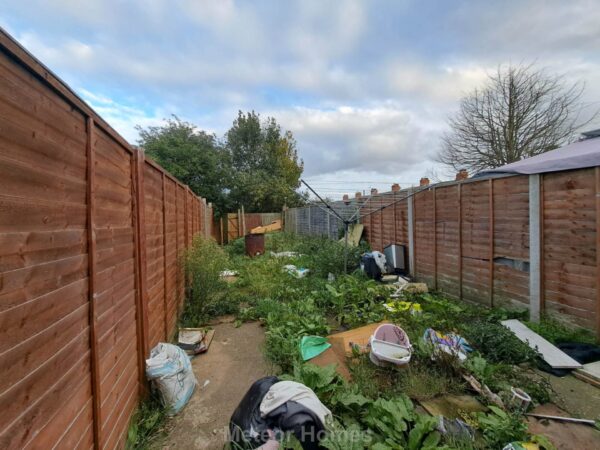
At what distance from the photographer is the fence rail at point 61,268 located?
0.85 meters

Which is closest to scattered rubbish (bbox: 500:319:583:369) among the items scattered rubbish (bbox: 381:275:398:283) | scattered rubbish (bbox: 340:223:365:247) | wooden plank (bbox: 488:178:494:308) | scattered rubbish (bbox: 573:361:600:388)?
scattered rubbish (bbox: 573:361:600:388)

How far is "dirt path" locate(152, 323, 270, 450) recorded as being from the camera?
1.99 meters

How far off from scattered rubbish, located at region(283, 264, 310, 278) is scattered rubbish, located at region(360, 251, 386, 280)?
4.60 ft

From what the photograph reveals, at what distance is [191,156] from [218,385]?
1296cm

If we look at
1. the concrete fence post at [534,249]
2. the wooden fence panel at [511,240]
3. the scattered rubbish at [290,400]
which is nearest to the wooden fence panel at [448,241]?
the wooden fence panel at [511,240]

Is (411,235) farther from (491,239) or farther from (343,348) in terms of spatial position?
(343,348)

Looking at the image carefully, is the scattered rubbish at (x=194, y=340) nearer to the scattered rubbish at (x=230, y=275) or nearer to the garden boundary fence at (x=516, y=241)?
the scattered rubbish at (x=230, y=275)

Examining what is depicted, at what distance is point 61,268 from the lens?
1.11m

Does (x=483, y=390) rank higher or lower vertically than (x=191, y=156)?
lower

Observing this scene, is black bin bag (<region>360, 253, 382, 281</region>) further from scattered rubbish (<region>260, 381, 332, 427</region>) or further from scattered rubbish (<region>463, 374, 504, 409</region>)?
scattered rubbish (<region>260, 381, 332, 427</region>)

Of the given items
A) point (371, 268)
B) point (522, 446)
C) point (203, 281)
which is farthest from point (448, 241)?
point (203, 281)

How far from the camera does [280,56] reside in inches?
219

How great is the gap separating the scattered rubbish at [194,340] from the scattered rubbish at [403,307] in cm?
267

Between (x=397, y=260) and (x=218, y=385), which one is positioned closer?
(x=218, y=385)
